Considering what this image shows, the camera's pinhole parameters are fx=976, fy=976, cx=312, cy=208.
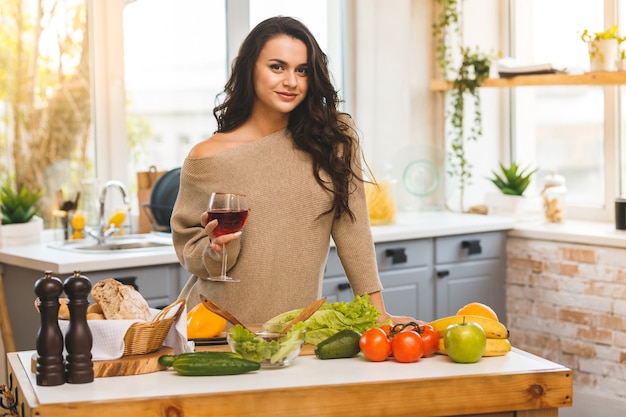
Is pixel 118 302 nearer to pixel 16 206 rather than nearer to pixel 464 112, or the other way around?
pixel 16 206

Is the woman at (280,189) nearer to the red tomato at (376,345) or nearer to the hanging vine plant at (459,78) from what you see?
the red tomato at (376,345)

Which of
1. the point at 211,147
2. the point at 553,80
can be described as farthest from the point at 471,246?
the point at 211,147

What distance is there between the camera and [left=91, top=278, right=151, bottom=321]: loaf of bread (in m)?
2.15

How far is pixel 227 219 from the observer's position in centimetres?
228

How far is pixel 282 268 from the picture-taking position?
279 centimetres

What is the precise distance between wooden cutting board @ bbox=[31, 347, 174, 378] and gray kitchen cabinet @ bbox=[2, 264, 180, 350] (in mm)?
1634

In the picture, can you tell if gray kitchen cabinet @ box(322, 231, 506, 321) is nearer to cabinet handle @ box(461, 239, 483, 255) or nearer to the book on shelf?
cabinet handle @ box(461, 239, 483, 255)

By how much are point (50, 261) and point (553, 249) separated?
92.0 inches

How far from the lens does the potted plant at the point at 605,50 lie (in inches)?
181

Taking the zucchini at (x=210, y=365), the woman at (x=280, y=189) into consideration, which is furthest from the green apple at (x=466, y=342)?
the woman at (x=280, y=189)

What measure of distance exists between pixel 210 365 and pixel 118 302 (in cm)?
28

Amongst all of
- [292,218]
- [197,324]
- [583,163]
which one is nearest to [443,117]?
[583,163]

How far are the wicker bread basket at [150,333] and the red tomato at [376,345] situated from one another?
1.37 ft

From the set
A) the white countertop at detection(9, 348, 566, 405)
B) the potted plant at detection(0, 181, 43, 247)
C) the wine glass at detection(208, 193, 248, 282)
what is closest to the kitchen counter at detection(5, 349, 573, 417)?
the white countertop at detection(9, 348, 566, 405)
